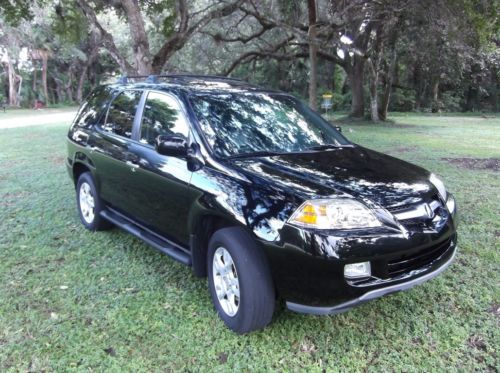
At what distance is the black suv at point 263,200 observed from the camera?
276cm

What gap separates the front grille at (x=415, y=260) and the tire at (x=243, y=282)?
2.65 feet

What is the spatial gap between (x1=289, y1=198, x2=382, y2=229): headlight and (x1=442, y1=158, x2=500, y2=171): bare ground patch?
6.98 metres

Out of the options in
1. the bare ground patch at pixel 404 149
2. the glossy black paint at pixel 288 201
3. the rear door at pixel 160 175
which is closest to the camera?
the glossy black paint at pixel 288 201

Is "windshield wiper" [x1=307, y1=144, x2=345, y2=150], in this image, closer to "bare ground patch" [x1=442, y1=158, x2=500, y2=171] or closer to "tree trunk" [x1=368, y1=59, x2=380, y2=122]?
"bare ground patch" [x1=442, y1=158, x2=500, y2=171]

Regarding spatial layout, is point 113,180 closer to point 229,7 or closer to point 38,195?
point 38,195

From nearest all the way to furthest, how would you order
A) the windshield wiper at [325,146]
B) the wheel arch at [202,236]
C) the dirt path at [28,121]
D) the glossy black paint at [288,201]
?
the glossy black paint at [288,201]
the wheel arch at [202,236]
the windshield wiper at [325,146]
the dirt path at [28,121]

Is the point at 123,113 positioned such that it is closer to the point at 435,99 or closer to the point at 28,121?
the point at 28,121

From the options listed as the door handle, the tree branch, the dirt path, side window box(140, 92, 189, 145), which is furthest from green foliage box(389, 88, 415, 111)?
the door handle

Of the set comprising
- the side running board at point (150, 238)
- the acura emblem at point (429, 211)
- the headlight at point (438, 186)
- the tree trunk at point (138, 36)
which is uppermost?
the tree trunk at point (138, 36)

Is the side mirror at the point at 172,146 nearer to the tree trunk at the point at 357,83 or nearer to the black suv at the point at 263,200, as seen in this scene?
the black suv at the point at 263,200

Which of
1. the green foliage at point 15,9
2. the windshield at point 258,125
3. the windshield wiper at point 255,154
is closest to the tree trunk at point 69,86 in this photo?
the green foliage at point 15,9

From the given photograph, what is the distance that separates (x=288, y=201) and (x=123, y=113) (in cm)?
254

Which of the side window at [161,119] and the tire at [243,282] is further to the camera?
the side window at [161,119]

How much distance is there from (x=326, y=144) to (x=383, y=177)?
0.92 meters
